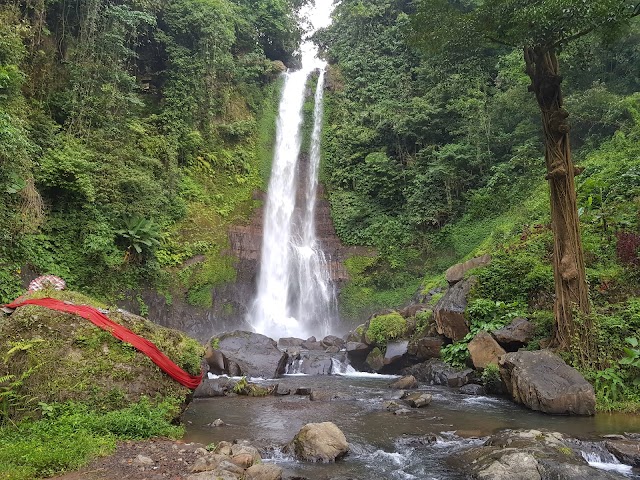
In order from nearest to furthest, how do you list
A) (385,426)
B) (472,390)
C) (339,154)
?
1. (385,426)
2. (472,390)
3. (339,154)

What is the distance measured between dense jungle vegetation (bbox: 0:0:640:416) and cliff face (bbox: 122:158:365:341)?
0.54 meters

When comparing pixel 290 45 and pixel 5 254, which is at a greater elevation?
pixel 290 45

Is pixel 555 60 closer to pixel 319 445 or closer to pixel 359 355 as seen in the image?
pixel 319 445

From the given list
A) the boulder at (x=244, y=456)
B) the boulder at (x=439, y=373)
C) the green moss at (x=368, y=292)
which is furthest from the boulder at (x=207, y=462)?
the green moss at (x=368, y=292)

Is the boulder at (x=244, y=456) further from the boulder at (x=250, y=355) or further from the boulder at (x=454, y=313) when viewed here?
the boulder at (x=250, y=355)

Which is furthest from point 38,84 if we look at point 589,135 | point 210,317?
point 589,135

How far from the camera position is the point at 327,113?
30781 mm

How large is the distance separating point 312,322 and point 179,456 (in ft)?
56.8

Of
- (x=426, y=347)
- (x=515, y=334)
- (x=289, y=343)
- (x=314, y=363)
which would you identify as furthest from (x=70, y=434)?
(x=289, y=343)

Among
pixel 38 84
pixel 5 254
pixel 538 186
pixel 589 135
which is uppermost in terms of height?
pixel 38 84

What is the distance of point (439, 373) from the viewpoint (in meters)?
11.9

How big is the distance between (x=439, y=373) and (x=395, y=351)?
2527 mm

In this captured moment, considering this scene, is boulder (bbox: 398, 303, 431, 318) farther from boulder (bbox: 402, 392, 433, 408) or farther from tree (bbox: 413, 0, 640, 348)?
tree (bbox: 413, 0, 640, 348)

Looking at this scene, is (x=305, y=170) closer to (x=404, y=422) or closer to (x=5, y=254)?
(x=5, y=254)
